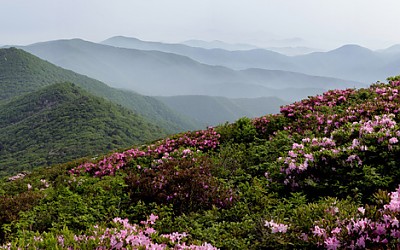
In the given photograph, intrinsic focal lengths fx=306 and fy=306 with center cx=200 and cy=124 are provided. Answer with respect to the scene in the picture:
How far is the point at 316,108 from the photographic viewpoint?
11.3 meters

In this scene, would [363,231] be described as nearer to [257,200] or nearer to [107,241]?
[257,200]

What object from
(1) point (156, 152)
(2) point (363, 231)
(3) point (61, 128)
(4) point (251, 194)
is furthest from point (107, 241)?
(3) point (61, 128)

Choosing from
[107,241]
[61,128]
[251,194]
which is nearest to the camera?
[107,241]

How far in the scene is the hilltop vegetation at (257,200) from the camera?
4.08 meters

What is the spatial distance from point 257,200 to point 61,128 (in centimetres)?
11413

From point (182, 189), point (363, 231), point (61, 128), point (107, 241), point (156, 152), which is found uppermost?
point (363, 231)

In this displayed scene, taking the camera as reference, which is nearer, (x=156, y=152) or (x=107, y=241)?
(x=107, y=241)

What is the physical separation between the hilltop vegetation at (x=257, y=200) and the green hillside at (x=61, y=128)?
73.2 meters

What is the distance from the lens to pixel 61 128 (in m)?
109

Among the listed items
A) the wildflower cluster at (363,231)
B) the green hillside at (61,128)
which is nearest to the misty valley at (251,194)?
the wildflower cluster at (363,231)

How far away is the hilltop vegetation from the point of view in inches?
161

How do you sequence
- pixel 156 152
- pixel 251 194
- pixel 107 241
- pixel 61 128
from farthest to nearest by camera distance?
pixel 61 128, pixel 156 152, pixel 251 194, pixel 107 241

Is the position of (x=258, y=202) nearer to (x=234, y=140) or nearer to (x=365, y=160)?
(x=365, y=160)

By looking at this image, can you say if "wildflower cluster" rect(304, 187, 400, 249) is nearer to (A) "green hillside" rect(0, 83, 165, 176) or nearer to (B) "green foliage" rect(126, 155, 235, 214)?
(B) "green foliage" rect(126, 155, 235, 214)
